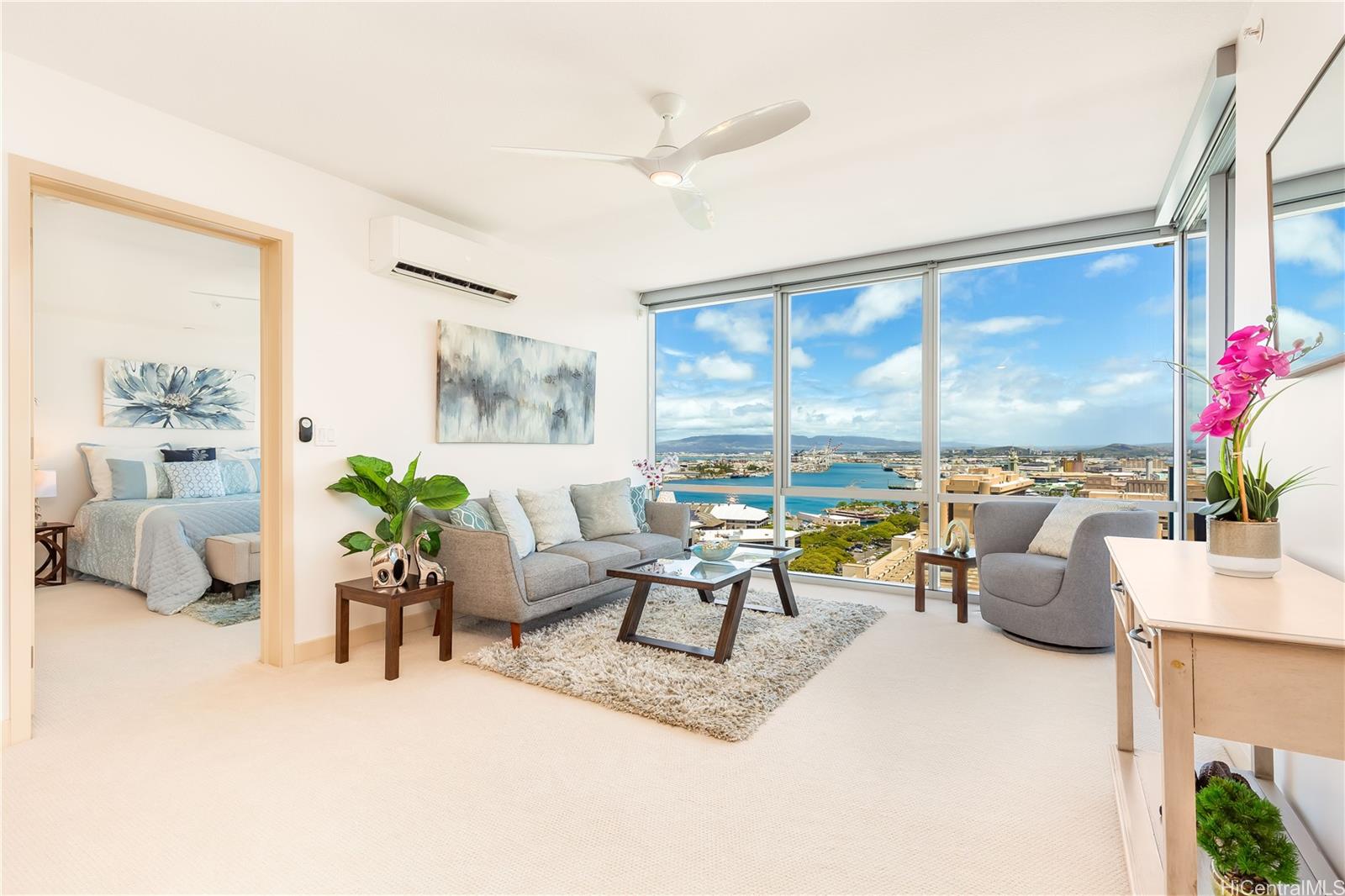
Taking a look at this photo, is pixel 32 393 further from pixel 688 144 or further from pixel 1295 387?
pixel 1295 387

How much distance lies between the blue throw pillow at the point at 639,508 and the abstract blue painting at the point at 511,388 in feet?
2.14

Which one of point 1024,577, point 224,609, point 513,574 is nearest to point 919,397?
point 1024,577

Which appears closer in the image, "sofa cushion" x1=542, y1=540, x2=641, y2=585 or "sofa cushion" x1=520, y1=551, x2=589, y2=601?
"sofa cushion" x1=520, y1=551, x2=589, y2=601

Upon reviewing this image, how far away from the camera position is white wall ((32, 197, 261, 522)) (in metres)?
4.45

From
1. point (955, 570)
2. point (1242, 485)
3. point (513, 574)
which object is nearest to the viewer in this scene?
point (1242, 485)

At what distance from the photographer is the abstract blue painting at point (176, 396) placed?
230 inches

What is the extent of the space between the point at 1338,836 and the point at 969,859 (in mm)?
813

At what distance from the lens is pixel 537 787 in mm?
2150

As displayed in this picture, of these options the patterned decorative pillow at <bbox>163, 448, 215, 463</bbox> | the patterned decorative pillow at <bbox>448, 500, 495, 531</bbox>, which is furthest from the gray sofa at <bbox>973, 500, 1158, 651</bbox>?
the patterned decorative pillow at <bbox>163, 448, 215, 463</bbox>

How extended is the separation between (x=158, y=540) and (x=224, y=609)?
2.32ft

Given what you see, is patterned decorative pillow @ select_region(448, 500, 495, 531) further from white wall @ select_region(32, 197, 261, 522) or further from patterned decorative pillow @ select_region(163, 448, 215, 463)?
patterned decorative pillow @ select_region(163, 448, 215, 463)

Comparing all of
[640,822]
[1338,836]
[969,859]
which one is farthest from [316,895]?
[1338,836]

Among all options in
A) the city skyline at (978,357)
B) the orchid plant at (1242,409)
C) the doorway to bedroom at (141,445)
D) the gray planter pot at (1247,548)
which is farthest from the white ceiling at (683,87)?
the gray planter pot at (1247,548)

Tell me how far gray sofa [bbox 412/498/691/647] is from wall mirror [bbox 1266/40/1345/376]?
320 cm
